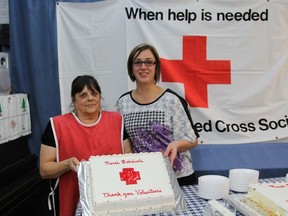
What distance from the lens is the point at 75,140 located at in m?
1.20

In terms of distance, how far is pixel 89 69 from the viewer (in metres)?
2.01

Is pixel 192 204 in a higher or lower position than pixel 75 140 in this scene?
lower

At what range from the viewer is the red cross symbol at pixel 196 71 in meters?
2.01

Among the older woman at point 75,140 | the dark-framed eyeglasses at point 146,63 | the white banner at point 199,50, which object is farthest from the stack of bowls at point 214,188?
the white banner at point 199,50

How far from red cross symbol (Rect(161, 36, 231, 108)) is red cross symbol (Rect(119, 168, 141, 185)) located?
3.55 ft

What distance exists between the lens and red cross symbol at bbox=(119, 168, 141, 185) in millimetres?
994

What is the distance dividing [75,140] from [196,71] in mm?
1088

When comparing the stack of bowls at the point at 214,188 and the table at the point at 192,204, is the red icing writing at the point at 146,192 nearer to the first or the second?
the table at the point at 192,204

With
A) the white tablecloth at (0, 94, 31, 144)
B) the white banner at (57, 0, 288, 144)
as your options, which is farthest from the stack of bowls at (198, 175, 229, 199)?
the white tablecloth at (0, 94, 31, 144)

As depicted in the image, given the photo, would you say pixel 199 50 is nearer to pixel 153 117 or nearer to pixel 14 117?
pixel 153 117

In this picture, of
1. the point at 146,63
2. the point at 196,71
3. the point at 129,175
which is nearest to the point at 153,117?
the point at 146,63

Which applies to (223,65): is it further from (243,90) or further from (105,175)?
(105,175)

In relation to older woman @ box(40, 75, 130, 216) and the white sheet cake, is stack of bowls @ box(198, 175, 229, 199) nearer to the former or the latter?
the white sheet cake

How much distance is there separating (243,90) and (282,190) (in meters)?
1.17
